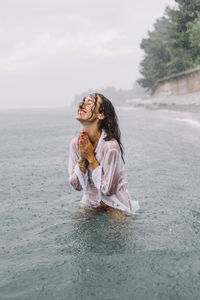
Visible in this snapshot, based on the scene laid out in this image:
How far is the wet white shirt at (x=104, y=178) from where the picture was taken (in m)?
3.90

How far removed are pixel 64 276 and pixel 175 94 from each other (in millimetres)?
46119

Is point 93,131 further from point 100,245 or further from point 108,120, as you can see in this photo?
point 100,245

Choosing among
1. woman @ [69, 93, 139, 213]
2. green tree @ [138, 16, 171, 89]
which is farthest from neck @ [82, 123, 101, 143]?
green tree @ [138, 16, 171, 89]

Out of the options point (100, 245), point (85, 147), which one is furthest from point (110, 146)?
point (100, 245)

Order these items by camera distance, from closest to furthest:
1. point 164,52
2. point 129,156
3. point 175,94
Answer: point 129,156 < point 175,94 < point 164,52

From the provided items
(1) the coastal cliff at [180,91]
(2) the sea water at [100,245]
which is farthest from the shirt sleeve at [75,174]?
(1) the coastal cliff at [180,91]

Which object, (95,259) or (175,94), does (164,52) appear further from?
(95,259)

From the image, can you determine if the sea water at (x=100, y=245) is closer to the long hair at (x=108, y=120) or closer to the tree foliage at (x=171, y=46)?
the long hair at (x=108, y=120)

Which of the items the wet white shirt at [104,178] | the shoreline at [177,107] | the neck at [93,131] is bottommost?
the shoreline at [177,107]

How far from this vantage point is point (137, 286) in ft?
9.77

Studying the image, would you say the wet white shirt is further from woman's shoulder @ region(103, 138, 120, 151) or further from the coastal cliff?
the coastal cliff

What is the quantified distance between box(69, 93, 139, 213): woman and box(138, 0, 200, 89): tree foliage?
2745 centimetres

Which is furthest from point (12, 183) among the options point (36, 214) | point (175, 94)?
point (175, 94)

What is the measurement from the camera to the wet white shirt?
390 cm
